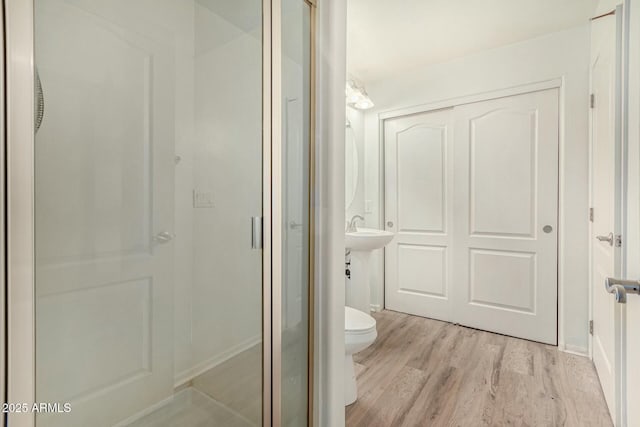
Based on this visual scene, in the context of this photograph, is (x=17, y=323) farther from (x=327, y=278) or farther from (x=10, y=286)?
(x=327, y=278)

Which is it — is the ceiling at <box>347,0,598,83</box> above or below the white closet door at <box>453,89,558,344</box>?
above

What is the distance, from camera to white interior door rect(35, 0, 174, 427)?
66 centimetres

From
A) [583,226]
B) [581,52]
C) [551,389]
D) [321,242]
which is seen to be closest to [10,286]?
[321,242]

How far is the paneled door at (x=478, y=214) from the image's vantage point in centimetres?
244

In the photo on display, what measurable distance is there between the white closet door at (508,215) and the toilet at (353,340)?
148cm

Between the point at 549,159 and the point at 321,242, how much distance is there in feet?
7.26

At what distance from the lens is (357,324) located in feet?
5.65

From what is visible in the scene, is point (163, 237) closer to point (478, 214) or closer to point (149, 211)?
point (149, 211)

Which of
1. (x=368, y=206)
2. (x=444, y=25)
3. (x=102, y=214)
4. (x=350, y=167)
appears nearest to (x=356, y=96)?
(x=350, y=167)

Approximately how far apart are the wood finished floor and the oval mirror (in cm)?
134

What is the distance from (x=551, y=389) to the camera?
184cm

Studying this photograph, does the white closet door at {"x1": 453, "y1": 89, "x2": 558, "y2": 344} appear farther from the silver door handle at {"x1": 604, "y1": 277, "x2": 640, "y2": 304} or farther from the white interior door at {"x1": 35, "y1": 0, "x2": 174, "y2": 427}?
the white interior door at {"x1": 35, "y1": 0, "x2": 174, "y2": 427}

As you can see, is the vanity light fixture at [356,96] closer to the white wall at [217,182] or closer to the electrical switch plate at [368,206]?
the electrical switch plate at [368,206]

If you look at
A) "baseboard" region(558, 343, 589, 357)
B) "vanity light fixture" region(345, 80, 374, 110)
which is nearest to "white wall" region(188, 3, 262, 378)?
"vanity light fixture" region(345, 80, 374, 110)
